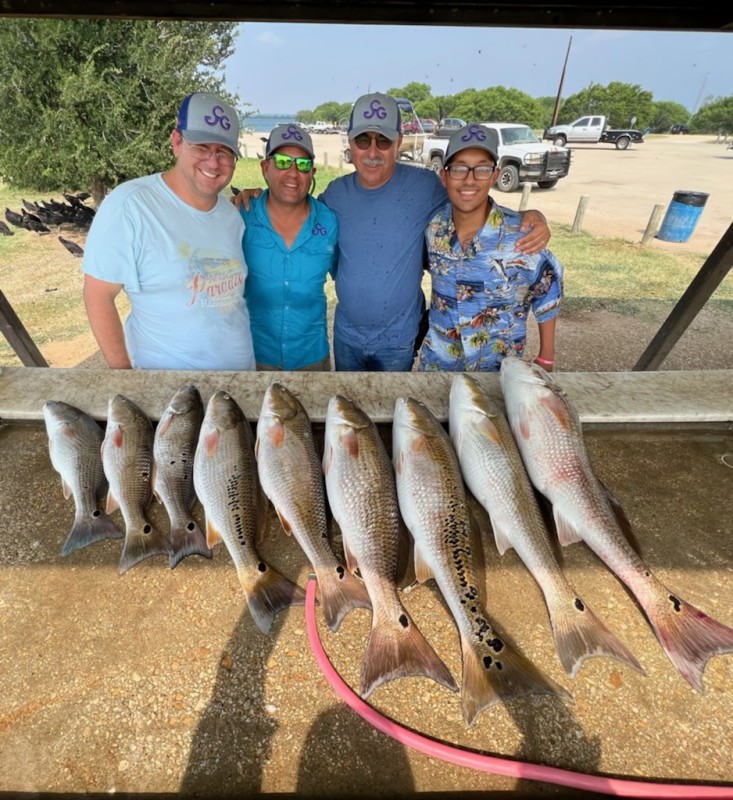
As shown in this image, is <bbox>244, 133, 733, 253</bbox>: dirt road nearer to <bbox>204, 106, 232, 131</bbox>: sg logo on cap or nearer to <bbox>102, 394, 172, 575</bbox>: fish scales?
<bbox>204, 106, 232, 131</bbox>: sg logo on cap

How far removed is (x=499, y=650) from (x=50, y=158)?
15.8m

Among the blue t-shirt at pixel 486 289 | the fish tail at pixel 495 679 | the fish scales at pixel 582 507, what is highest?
the blue t-shirt at pixel 486 289

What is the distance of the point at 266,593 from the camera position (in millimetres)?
1701

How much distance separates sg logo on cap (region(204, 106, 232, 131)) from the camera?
8.41 feet

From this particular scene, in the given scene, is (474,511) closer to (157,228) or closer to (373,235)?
(373,235)

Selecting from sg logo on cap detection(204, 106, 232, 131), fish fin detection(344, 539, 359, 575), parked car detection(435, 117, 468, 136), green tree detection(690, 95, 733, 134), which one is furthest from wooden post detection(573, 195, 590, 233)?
green tree detection(690, 95, 733, 134)

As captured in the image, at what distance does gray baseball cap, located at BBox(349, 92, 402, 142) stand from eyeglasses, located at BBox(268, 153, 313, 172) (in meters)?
0.39

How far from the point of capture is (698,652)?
1566 mm

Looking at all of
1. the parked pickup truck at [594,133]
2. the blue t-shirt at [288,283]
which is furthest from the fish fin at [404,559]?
the parked pickup truck at [594,133]

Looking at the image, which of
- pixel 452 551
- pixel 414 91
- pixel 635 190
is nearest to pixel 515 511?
pixel 452 551

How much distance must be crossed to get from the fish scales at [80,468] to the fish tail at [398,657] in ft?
3.80

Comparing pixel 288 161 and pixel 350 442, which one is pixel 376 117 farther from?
pixel 350 442

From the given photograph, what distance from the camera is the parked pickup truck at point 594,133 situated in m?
37.1

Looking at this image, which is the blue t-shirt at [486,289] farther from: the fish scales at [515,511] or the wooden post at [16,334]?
the wooden post at [16,334]
